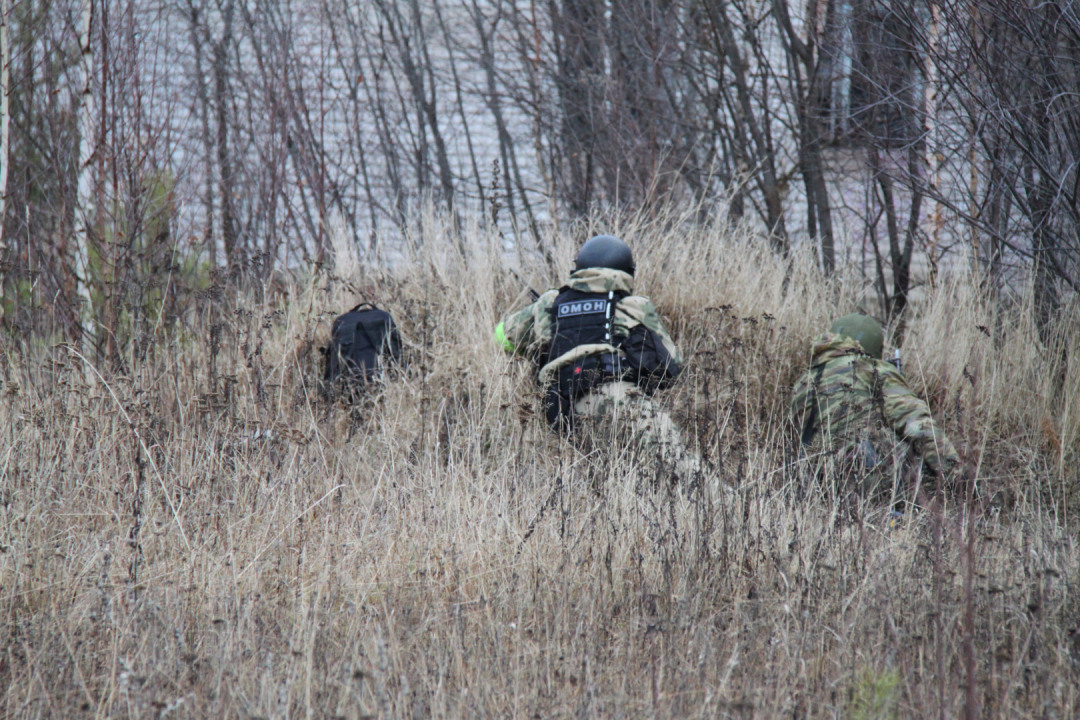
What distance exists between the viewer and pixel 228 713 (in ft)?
7.34

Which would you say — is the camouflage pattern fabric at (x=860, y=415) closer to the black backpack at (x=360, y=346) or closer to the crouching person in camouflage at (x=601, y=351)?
the crouching person in camouflage at (x=601, y=351)

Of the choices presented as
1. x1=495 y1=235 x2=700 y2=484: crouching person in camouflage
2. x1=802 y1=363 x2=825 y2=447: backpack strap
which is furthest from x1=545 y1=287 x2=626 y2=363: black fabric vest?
x1=802 y1=363 x2=825 y2=447: backpack strap

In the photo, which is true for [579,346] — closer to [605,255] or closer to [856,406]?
[605,255]

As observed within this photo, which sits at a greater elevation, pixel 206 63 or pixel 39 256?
pixel 206 63

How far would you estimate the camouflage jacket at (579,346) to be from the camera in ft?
15.7

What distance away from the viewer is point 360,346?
17.1ft

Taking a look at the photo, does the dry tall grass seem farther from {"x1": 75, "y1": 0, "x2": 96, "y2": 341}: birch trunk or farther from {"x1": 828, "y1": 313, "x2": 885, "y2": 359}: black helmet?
{"x1": 75, "y1": 0, "x2": 96, "y2": 341}: birch trunk

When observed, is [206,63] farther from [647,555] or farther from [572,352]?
[647,555]

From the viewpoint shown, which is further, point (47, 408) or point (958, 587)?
point (47, 408)

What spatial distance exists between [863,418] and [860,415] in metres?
0.02

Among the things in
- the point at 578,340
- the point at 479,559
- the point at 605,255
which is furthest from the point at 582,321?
the point at 479,559

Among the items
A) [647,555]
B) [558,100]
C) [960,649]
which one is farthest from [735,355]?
Answer: [558,100]

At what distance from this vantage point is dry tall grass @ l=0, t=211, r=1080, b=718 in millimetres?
2320

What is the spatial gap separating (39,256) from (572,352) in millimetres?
3495
